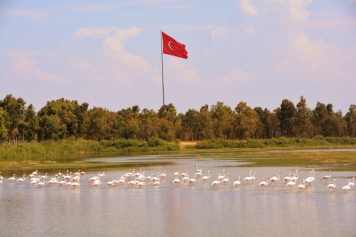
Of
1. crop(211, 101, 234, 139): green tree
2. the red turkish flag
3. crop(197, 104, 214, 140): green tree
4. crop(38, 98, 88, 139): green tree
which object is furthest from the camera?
crop(197, 104, 214, 140): green tree

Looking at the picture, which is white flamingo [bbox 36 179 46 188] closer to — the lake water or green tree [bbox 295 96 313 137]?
the lake water

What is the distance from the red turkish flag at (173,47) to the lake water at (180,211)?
131ft

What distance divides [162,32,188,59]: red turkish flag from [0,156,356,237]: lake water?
131ft

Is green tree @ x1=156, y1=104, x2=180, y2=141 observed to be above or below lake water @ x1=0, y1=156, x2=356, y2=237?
above

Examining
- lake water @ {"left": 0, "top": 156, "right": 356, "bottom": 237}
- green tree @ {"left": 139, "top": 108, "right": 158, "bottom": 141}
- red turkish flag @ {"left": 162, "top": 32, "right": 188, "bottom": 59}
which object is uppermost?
red turkish flag @ {"left": 162, "top": 32, "right": 188, "bottom": 59}

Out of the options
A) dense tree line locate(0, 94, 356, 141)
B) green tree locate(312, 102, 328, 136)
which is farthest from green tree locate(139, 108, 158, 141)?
green tree locate(312, 102, 328, 136)

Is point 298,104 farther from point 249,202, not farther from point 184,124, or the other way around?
point 249,202

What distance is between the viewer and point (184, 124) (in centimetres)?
10938

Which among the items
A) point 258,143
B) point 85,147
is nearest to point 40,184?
point 85,147

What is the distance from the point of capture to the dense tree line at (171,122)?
304ft

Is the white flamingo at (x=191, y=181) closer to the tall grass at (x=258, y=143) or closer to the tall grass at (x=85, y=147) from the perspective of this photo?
the tall grass at (x=85, y=147)

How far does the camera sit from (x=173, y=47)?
2896 inches

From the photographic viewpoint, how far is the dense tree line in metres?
92.7

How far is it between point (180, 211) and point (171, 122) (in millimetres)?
79748
